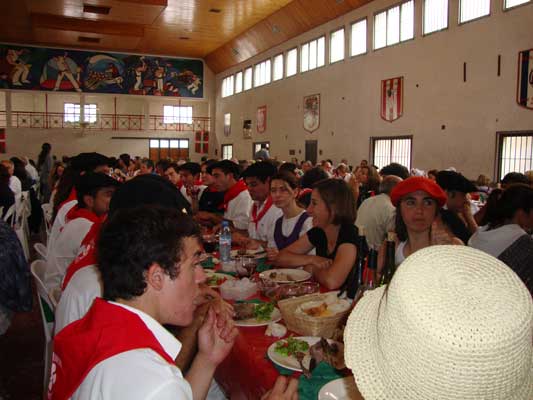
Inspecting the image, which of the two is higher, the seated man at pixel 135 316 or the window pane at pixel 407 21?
the window pane at pixel 407 21

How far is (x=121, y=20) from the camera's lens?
57.0 ft

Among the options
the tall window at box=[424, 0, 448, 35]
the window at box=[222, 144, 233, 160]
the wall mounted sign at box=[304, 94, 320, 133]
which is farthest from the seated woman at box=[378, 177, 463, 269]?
the window at box=[222, 144, 233, 160]

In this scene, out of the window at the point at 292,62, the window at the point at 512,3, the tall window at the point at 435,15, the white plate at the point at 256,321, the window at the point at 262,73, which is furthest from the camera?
the window at the point at 262,73

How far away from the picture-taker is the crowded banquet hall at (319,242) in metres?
0.93

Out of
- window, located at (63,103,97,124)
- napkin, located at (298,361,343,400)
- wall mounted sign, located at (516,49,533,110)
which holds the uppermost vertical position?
window, located at (63,103,97,124)

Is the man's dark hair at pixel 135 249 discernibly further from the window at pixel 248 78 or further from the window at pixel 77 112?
the window at pixel 77 112

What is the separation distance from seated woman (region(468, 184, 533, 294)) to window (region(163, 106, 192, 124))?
25386 millimetres

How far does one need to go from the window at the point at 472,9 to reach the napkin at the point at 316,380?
10617mm

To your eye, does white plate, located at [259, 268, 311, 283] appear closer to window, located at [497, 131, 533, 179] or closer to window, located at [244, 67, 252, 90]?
window, located at [497, 131, 533, 179]

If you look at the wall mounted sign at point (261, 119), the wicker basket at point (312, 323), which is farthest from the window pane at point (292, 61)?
the wicker basket at point (312, 323)

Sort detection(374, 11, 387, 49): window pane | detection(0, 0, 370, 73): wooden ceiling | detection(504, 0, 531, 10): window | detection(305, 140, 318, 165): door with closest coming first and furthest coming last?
detection(504, 0, 531, 10): window < detection(374, 11, 387, 49): window pane < detection(0, 0, 370, 73): wooden ceiling < detection(305, 140, 318, 165): door

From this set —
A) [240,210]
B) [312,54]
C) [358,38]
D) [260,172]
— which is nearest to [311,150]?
[312,54]

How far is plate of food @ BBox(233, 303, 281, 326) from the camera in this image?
2334 mm

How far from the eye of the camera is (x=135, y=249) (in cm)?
143
